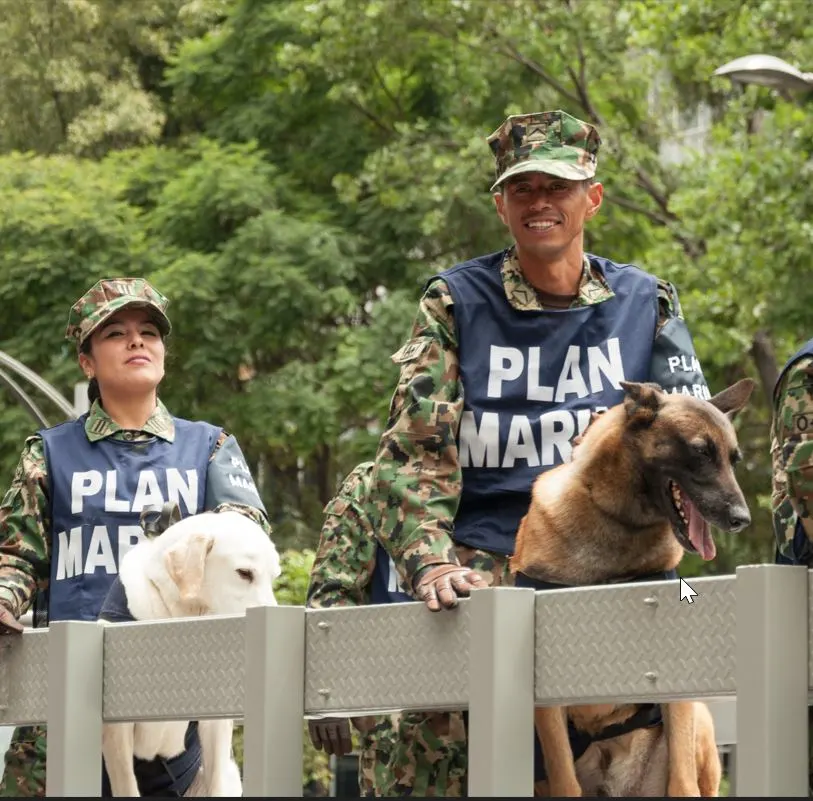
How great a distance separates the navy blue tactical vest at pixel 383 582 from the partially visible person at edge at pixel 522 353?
190 cm

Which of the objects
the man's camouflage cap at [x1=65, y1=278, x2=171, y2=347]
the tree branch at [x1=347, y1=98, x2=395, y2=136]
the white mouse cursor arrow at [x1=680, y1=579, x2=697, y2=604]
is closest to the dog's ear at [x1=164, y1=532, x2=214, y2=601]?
the man's camouflage cap at [x1=65, y1=278, x2=171, y2=347]

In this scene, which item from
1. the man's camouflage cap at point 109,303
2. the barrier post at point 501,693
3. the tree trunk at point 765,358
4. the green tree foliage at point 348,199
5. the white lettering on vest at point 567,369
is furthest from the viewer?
the green tree foliage at point 348,199

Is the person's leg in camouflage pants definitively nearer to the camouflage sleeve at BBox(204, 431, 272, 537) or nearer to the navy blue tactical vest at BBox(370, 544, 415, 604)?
the camouflage sleeve at BBox(204, 431, 272, 537)

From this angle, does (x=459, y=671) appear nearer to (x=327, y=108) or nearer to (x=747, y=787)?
(x=747, y=787)

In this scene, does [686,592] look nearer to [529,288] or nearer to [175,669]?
[529,288]

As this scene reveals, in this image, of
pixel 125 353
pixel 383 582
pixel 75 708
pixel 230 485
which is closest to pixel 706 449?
pixel 75 708

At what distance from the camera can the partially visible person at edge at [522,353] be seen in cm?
464

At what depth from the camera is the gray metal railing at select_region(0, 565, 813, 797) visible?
3.36 meters

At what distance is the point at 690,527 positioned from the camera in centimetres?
425

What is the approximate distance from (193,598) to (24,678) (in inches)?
20.3

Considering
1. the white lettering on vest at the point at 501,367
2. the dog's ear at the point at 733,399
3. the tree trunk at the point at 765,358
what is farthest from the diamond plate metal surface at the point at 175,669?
the tree trunk at the point at 765,358

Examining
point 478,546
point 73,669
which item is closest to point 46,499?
point 73,669

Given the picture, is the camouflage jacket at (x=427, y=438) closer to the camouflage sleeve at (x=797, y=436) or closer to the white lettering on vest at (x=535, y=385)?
the white lettering on vest at (x=535, y=385)

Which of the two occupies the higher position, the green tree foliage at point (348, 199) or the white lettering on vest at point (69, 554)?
the green tree foliage at point (348, 199)
